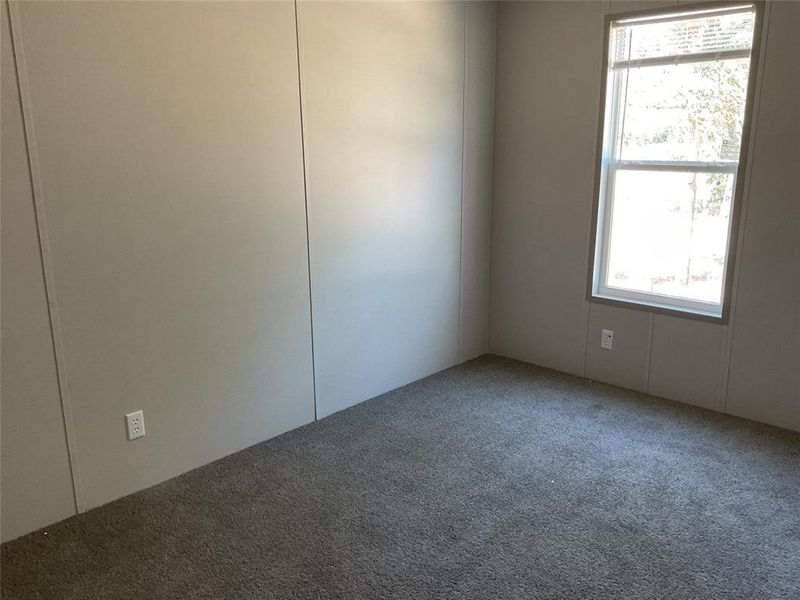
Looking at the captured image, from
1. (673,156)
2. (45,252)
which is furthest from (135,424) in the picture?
(673,156)

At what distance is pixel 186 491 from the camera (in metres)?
2.69

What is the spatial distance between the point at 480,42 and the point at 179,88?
7.08ft

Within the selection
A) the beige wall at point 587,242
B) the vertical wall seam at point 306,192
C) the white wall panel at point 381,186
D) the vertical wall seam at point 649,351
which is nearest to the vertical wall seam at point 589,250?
the beige wall at point 587,242

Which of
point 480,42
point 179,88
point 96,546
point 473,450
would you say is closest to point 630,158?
point 480,42

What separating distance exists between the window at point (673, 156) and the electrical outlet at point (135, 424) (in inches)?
108

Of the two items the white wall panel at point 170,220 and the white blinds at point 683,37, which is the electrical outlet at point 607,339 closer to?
the white blinds at point 683,37

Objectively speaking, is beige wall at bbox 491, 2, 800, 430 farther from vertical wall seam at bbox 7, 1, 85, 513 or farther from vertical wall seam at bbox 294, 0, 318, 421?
vertical wall seam at bbox 7, 1, 85, 513

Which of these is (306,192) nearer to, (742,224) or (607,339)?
(607,339)

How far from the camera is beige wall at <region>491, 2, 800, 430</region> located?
312 centimetres

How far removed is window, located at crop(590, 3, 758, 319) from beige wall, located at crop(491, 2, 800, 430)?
0.10 meters

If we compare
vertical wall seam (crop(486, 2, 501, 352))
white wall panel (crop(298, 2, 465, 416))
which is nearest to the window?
vertical wall seam (crop(486, 2, 501, 352))

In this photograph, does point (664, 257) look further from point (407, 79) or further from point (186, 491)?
point (186, 491)

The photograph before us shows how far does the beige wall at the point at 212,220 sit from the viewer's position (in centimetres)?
227

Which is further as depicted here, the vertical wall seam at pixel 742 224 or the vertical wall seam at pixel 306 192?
the vertical wall seam at pixel 742 224
